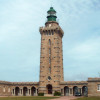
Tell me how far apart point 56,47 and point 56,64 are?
648 centimetres

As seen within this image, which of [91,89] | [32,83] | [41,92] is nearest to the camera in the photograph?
[91,89]

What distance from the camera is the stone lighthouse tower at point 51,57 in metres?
74.4

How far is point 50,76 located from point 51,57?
7.08 meters

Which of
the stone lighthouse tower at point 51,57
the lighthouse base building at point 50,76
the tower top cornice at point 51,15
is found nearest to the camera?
the lighthouse base building at point 50,76

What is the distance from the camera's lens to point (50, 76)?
74812 millimetres

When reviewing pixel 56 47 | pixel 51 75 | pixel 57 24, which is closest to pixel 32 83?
pixel 51 75

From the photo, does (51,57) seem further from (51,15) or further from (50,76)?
(51,15)

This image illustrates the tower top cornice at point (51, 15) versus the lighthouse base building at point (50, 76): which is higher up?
the tower top cornice at point (51, 15)

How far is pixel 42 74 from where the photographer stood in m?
75.9

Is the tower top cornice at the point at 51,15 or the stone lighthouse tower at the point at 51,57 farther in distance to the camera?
the tower top cornice at the point at 51,15

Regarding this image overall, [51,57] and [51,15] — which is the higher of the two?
[51,15]

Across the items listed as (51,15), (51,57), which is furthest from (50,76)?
(51,15)

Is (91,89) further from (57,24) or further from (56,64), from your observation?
(57,24)

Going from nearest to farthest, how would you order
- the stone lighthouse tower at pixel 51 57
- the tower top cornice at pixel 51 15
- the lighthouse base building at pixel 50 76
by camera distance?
the lighthouse base building at pixel 50 76 < the stone lighthouse tower at pixel 51 57 < the tower top cornice at pixel 51 15
